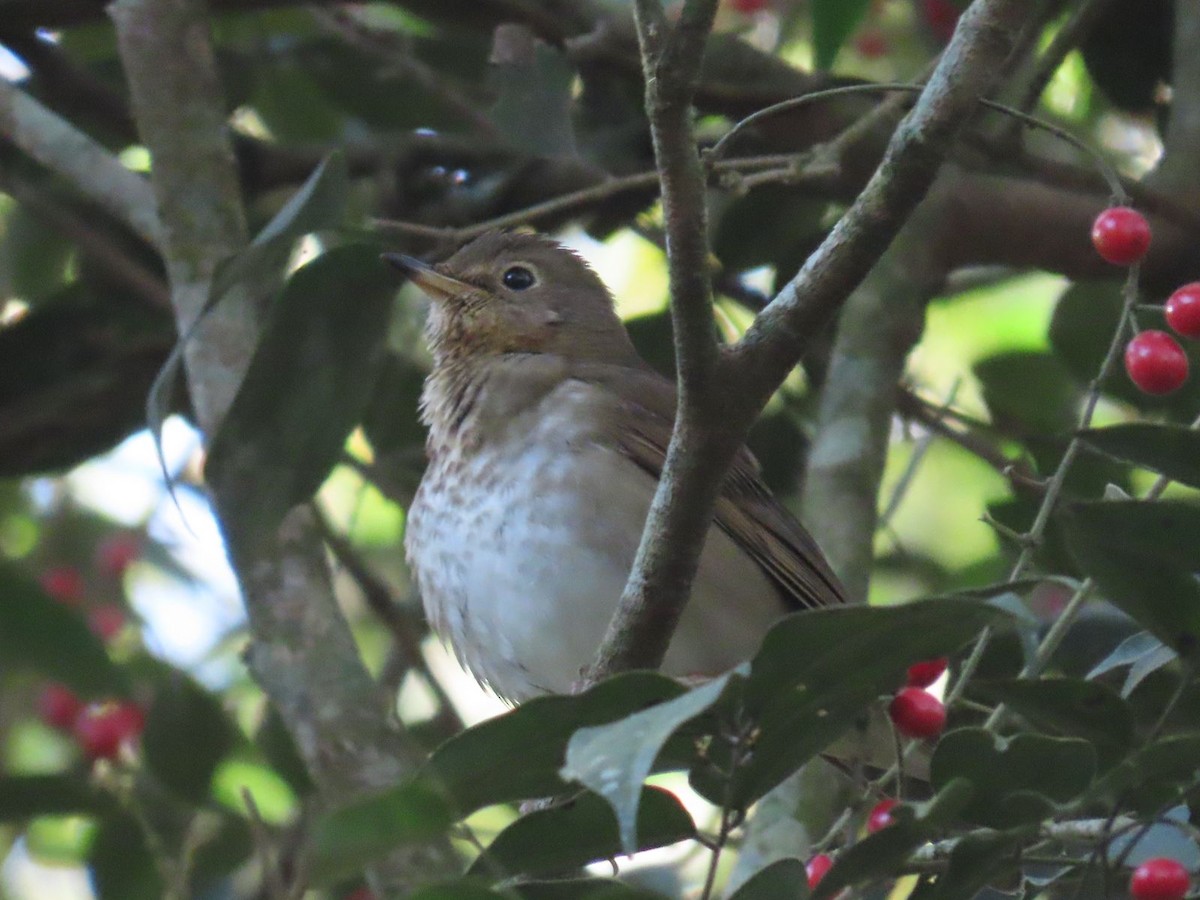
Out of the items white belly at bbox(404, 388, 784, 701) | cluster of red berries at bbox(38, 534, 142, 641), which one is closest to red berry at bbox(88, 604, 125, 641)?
cluster of red berries at bbox(38, 534, 142, 641)

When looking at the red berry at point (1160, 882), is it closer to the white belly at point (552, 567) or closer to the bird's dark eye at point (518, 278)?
the white belly at point (552, 567)

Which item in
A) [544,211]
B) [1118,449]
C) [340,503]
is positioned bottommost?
[340,503]

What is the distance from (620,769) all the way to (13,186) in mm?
4080

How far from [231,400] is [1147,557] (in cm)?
254

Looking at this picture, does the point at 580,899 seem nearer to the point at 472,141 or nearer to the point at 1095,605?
the point at 1095,605

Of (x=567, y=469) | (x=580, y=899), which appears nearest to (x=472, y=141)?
(x=567, y=469)

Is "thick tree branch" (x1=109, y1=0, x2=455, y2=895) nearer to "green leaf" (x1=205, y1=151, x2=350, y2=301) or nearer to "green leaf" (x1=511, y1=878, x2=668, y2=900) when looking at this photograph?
"green leaf" (x1=205, y1=151, x2=350, y2=301)

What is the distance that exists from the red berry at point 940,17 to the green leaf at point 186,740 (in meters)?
3.16

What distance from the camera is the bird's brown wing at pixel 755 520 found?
4.35m

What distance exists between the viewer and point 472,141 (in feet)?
18.6

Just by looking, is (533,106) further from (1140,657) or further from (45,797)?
(1140,657)

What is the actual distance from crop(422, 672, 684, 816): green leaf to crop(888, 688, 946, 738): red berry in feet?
3.09

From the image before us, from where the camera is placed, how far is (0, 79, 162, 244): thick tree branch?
476cm

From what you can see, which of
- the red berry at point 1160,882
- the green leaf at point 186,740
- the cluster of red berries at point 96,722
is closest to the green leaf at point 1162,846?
the red berry at point 1160,882
